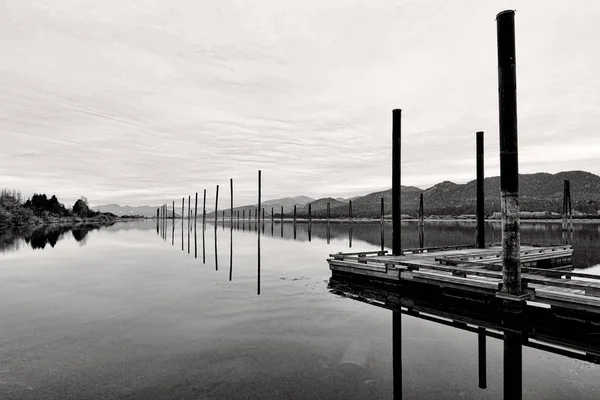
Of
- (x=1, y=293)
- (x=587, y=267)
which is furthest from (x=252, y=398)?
(x=587, y=267)

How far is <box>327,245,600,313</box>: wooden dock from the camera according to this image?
10539mm

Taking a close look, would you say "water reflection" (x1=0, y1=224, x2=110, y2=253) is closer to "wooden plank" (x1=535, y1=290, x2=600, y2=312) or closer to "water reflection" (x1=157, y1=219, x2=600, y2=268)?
"water reflection" (x1=157, y1=219, x2=600, y2=268)

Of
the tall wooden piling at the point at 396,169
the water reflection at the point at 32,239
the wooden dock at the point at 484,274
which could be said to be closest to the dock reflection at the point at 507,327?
the wooden dock at the point at 484,274

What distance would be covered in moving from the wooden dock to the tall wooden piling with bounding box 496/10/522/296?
61 centimetres

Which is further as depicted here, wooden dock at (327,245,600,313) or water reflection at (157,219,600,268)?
water reflection at (157,219,600,268)

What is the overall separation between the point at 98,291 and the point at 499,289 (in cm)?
1614

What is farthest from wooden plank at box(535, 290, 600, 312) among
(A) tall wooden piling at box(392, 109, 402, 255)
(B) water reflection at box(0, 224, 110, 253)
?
(B) water reflection at box(0, 224, 110, 253)

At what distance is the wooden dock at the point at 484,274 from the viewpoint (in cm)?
1054

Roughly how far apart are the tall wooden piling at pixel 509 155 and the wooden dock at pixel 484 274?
615mm

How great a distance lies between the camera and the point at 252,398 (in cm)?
625

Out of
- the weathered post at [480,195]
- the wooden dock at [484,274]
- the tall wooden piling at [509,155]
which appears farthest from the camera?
the weathered post at [480,195]

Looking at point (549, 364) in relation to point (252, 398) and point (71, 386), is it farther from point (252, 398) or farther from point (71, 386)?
point (71, 386)

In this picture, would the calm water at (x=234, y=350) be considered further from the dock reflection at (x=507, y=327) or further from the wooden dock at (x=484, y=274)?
the wooden dock at (x=484, y=274)

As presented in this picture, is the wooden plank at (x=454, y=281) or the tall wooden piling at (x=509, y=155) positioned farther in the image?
the wooden plank at (x=454, y=281)
